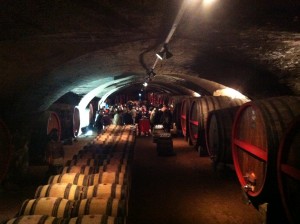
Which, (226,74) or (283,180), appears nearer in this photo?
(283,180)

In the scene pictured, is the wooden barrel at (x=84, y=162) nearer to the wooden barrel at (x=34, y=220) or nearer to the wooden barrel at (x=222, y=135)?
the wooden barrel at (x=34, y=220)

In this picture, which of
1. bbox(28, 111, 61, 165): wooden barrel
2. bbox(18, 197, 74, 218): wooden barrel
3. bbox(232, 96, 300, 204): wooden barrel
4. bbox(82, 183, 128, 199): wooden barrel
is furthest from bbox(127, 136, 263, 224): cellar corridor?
bbox(28, 111, 61, 165): wooden barrel

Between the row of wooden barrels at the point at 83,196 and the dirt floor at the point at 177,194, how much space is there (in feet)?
2.64

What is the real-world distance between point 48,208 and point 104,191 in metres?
0.74

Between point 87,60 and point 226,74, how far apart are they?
3102mm

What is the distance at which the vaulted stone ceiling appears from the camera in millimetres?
2811

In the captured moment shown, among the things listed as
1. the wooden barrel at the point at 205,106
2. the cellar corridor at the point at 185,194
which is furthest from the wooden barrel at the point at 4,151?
the wooden barrel at the point at 205,106

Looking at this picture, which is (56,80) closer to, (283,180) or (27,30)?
(27,30)

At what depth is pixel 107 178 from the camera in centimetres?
399

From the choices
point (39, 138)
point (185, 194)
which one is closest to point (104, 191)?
point (185, 194)

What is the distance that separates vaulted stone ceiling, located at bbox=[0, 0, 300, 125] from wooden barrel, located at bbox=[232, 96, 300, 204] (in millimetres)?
977

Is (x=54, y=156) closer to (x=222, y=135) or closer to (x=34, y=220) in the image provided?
(x=34, y=220)

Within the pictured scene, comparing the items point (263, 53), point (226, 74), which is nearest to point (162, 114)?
point (226, 74)

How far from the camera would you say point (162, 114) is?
1291cm
